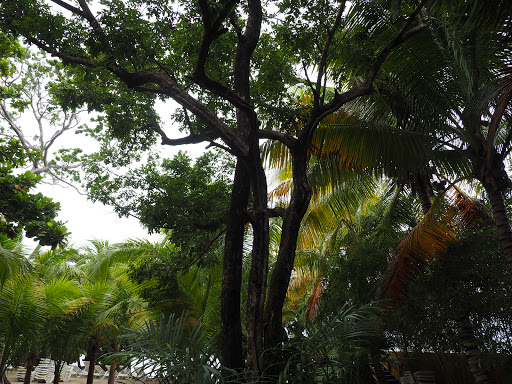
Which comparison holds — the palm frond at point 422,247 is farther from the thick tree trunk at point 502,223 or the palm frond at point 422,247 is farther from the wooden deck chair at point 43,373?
the wooden deck chair at point 43,373

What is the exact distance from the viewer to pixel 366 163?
8.02 metres

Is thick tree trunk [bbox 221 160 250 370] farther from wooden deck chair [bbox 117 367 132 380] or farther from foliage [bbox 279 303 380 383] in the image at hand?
wooden deck chair [bbox 117 367 132 380]

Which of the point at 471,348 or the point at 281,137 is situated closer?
the point at 281,137

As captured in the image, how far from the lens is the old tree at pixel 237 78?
587 cm

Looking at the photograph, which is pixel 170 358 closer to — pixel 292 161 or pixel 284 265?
pixel 284 265

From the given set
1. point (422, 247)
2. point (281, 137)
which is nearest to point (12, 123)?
point (281, 137)

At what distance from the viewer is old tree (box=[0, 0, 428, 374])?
19.3 ft

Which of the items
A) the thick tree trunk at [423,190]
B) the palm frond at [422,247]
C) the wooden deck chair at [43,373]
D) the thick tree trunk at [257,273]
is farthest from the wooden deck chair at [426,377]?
the wooden deck chair at [43,373]

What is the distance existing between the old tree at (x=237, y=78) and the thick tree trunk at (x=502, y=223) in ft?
8.53

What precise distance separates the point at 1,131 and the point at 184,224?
33.3 feet

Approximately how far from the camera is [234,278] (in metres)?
6.28

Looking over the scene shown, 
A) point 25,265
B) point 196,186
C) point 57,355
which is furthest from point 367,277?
point 57,355

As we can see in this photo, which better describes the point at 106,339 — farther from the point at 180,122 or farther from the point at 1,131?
the point at 180,122

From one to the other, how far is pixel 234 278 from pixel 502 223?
12.7ft
